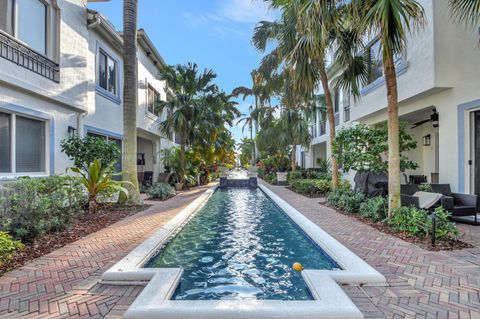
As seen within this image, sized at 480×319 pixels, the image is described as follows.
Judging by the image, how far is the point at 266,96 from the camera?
21.9 metres

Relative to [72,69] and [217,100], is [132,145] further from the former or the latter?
[217,100]

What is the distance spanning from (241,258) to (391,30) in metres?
5.80

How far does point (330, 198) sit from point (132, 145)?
7.70 m

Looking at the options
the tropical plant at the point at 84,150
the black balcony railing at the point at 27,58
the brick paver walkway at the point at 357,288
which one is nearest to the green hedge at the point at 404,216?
the brick paver walkway at the point at 357,288

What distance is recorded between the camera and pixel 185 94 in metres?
15.7

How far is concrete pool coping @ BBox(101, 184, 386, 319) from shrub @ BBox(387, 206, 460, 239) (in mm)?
2080

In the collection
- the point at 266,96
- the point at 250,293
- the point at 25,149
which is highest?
the point at 266,96

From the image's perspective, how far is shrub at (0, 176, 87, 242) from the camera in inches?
210

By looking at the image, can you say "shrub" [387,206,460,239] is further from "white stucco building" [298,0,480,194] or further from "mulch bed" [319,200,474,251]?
"white stucco building" [298,0,480,194]

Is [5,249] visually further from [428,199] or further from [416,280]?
[428,199]

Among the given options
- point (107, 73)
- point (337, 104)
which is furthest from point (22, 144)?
point (337, 104)

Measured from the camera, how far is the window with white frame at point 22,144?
736 cm

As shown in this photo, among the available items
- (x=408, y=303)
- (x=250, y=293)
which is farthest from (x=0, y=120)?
(x=408, y=303)

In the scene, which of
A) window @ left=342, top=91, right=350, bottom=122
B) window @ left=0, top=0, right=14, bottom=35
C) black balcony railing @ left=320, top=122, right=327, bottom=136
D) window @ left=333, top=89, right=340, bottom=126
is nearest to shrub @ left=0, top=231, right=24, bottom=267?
window @ left=0, top=0, right=14, bottom=35
